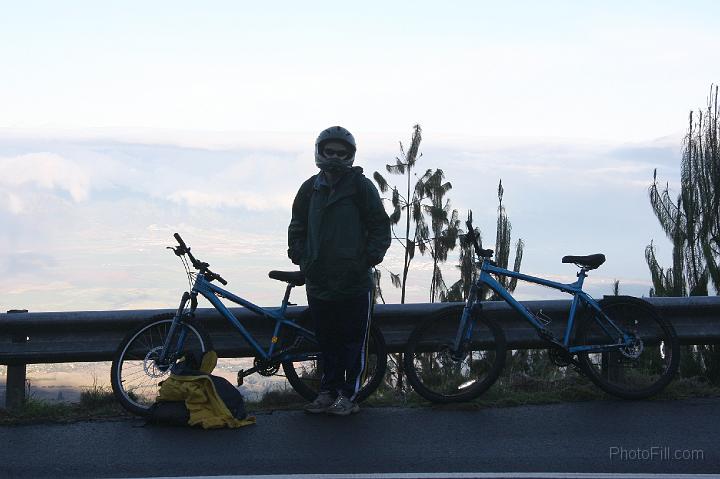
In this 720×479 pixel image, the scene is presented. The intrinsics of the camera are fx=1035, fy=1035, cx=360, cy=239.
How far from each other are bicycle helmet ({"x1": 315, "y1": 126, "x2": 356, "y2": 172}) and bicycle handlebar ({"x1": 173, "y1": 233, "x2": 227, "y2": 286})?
1.20m

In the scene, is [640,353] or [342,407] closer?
[342,407]

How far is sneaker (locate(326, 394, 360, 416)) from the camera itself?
7.50 metres

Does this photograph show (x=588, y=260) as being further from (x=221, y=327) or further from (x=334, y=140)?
(x=221, y=327)

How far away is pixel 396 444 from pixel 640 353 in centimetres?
258

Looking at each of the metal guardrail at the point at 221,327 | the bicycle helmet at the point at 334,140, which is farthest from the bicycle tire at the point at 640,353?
the bicycle helmet at the point at 334,140

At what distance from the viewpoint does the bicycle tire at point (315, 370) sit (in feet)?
26.0

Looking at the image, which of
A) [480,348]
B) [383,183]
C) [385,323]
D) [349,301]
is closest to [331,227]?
[349,301]

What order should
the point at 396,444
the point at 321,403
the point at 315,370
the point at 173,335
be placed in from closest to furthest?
the point at 396,444 < the point at 321,403 < the point at 173,335 < the point at 315,370

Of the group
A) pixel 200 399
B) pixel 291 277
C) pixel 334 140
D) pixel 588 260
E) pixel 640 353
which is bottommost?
pixel 200 399

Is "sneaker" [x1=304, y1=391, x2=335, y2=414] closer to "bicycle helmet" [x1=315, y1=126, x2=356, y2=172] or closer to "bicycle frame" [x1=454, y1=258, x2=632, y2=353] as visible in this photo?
"bicycle frame" [x1=454, y1=258, x2=632, y2=353]

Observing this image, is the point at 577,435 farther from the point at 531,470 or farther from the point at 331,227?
the point at 331,227

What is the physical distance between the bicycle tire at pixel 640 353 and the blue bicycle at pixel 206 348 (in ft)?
5.48

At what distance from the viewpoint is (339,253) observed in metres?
7.45

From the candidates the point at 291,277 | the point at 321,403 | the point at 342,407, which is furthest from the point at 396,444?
the point at 291,277
